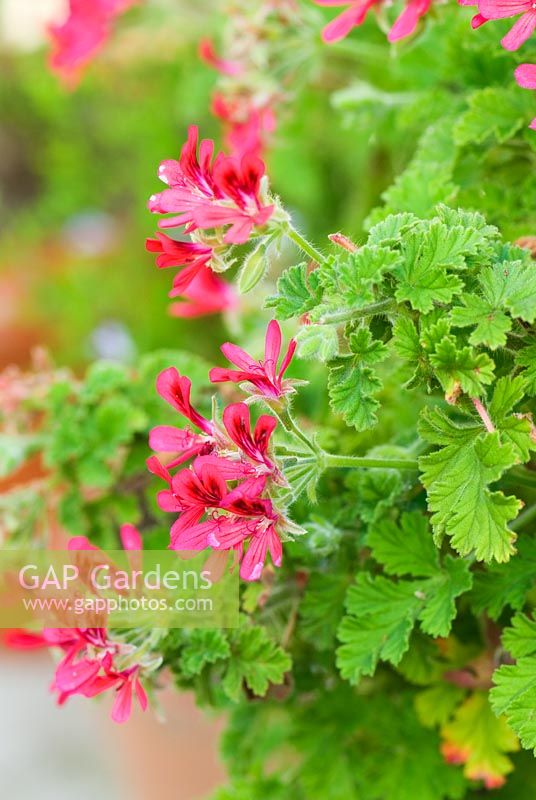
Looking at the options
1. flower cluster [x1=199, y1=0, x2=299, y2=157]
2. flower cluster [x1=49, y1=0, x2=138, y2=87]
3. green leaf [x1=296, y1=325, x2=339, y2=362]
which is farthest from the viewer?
flower cluster [x1=49, y1=0, x2=138, y2=87]

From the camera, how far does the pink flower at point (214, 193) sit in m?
0.48

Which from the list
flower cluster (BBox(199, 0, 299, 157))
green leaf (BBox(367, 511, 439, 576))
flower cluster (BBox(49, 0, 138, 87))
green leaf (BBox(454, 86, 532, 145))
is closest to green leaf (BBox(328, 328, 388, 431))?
green leaf (BBox(367, 511, 439, 576))

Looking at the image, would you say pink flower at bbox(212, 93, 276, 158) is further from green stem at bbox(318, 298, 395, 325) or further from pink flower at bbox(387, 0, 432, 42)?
green stem at bbox(318, 298, 395, 325)

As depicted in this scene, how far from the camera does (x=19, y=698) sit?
7.09ft

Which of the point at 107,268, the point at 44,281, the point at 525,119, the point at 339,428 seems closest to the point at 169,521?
the point at 339,428

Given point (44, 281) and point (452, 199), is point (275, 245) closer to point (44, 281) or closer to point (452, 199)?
point (452, 199)

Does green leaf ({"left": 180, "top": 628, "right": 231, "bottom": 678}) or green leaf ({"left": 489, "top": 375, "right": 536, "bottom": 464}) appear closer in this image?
green leaf ({"left": 489, "top": 375, "right": 536, "bottom": 464})

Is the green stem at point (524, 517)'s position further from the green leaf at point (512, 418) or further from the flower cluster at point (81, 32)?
the flower cluster at point (81, 32)

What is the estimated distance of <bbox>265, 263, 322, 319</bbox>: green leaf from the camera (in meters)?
0.51

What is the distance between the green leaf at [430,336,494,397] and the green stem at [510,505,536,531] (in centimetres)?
12

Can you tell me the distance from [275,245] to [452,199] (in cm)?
19

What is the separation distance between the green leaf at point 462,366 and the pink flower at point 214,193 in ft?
0.37

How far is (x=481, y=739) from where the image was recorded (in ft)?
2.12

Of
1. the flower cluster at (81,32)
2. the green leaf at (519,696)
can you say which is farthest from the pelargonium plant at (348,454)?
the flower cluster at (81,32)
